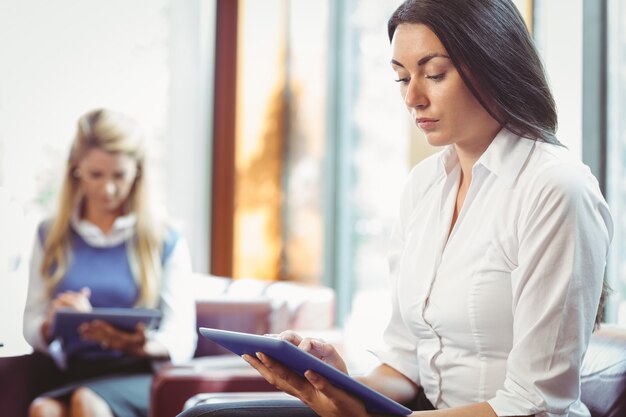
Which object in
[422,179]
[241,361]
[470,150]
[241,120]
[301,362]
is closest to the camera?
[301,362]

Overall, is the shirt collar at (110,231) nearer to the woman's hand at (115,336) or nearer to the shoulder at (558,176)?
the woman's hand at (115,336)

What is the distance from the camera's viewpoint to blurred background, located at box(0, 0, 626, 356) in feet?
11.4

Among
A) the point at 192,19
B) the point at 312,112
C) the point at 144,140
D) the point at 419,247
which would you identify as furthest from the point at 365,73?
the point at 419,247

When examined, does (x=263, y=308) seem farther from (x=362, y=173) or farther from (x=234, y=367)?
(x=362, y=173)

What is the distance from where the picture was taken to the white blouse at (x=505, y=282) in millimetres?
1388

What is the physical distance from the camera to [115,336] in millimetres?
2639

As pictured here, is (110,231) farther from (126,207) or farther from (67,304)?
(67,304)

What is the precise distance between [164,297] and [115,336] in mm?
358

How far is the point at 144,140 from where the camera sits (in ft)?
10.0

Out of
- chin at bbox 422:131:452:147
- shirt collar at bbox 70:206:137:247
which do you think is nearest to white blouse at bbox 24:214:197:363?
shirt collar at bbox 70:206:137:247

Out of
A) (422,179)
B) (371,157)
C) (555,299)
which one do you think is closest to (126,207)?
(422,179)

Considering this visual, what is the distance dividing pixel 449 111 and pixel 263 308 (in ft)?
5.62

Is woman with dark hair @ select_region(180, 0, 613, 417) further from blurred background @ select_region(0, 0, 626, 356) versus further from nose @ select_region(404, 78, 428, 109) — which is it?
blurred background @ select_region(0, 0, 626, 356)

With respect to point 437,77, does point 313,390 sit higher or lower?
lower
